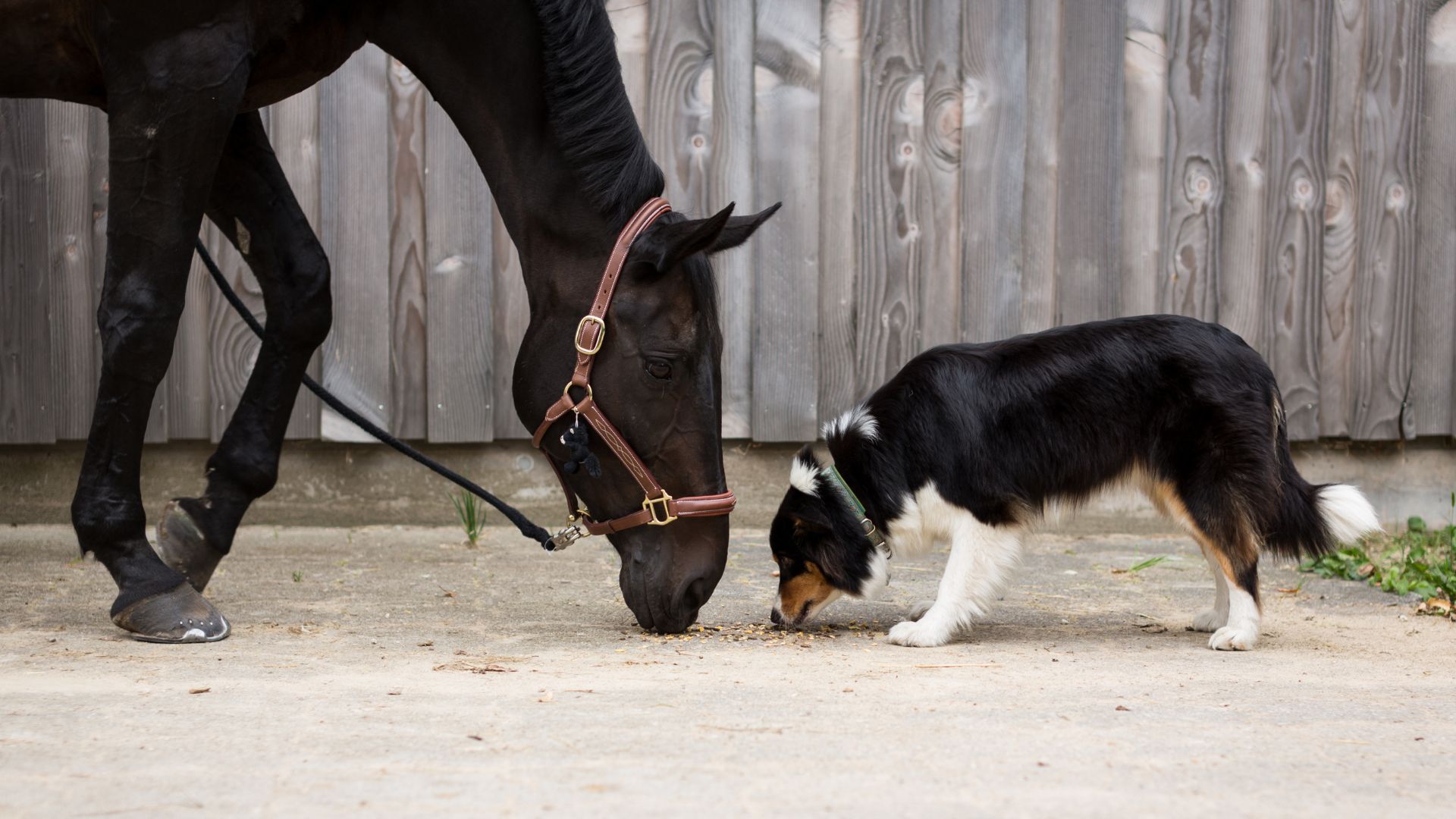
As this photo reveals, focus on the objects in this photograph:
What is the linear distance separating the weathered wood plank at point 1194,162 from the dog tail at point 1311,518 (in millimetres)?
1810

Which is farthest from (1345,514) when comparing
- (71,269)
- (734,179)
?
(71,269)

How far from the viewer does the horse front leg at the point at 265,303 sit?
3.56 metres

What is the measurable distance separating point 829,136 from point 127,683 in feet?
11.1

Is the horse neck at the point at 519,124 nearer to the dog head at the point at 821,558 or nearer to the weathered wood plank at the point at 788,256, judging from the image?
the dog head at the point at 821,558

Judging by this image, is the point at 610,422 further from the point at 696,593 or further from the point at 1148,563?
the point at 1148,563

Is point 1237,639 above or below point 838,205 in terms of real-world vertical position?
below

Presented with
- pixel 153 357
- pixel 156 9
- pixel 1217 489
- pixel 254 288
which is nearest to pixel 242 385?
pixel 254 288

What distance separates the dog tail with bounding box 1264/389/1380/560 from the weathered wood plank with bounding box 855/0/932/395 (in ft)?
6.24

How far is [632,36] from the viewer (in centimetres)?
505

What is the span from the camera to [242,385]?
4.96 m

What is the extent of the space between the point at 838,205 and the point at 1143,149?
1234mm

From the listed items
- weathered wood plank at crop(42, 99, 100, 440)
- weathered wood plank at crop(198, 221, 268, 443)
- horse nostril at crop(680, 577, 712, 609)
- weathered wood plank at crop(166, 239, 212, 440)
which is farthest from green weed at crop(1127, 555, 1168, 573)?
weathered wood plank at crop(42, 99, 100, 440)

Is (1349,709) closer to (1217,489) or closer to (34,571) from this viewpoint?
(1217,489)

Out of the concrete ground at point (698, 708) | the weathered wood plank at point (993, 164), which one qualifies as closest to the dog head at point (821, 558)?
the concrete ground at point (698, 708)
